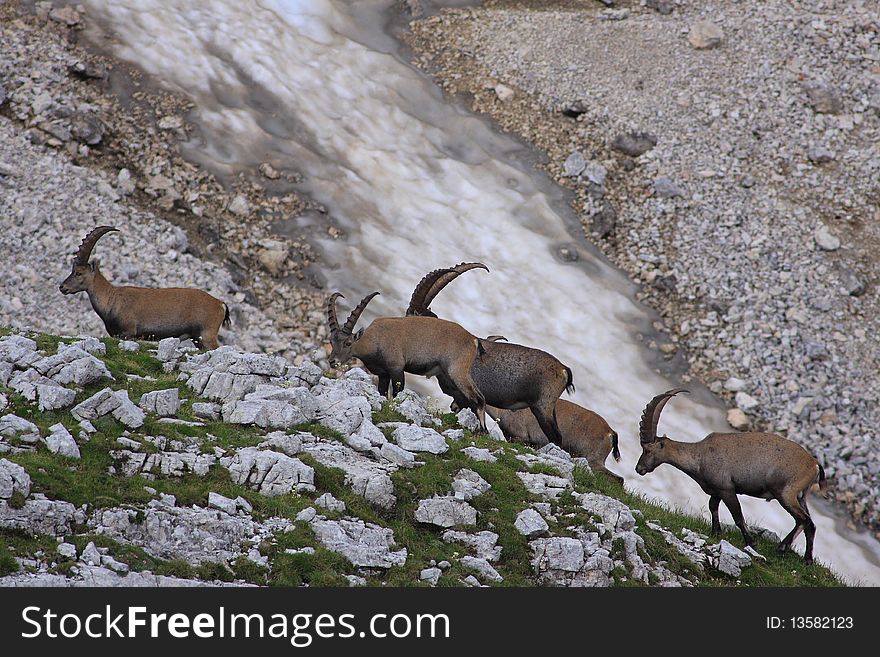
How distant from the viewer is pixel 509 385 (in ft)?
50.6

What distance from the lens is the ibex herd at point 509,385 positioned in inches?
569

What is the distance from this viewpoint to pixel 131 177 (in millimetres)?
23625

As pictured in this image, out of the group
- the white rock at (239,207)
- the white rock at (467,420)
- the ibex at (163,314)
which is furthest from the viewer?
the white rock at (239,207)

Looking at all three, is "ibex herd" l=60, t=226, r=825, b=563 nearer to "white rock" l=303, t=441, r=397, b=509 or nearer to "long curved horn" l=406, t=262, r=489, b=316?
"long curved horn" l=406, t=262, r=489, b=316

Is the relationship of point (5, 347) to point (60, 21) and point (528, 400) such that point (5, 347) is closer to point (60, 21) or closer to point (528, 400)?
point (528, 400)

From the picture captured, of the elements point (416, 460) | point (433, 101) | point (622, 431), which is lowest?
point (622, 431)

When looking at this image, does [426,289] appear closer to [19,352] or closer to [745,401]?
[19,352]

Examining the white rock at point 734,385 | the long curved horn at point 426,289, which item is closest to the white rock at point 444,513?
the long curved horn at point 426,289

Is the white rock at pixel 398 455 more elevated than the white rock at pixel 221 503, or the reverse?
the white rock at pixel 221 503

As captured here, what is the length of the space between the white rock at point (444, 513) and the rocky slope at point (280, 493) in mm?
16

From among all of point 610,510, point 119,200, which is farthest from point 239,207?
point 610,510

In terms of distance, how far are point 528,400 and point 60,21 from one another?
17966mm

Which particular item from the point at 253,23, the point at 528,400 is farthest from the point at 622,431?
the point at 253,23

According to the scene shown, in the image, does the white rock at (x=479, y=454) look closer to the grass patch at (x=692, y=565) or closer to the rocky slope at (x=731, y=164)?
the grass patch at (x=692, y=565)
